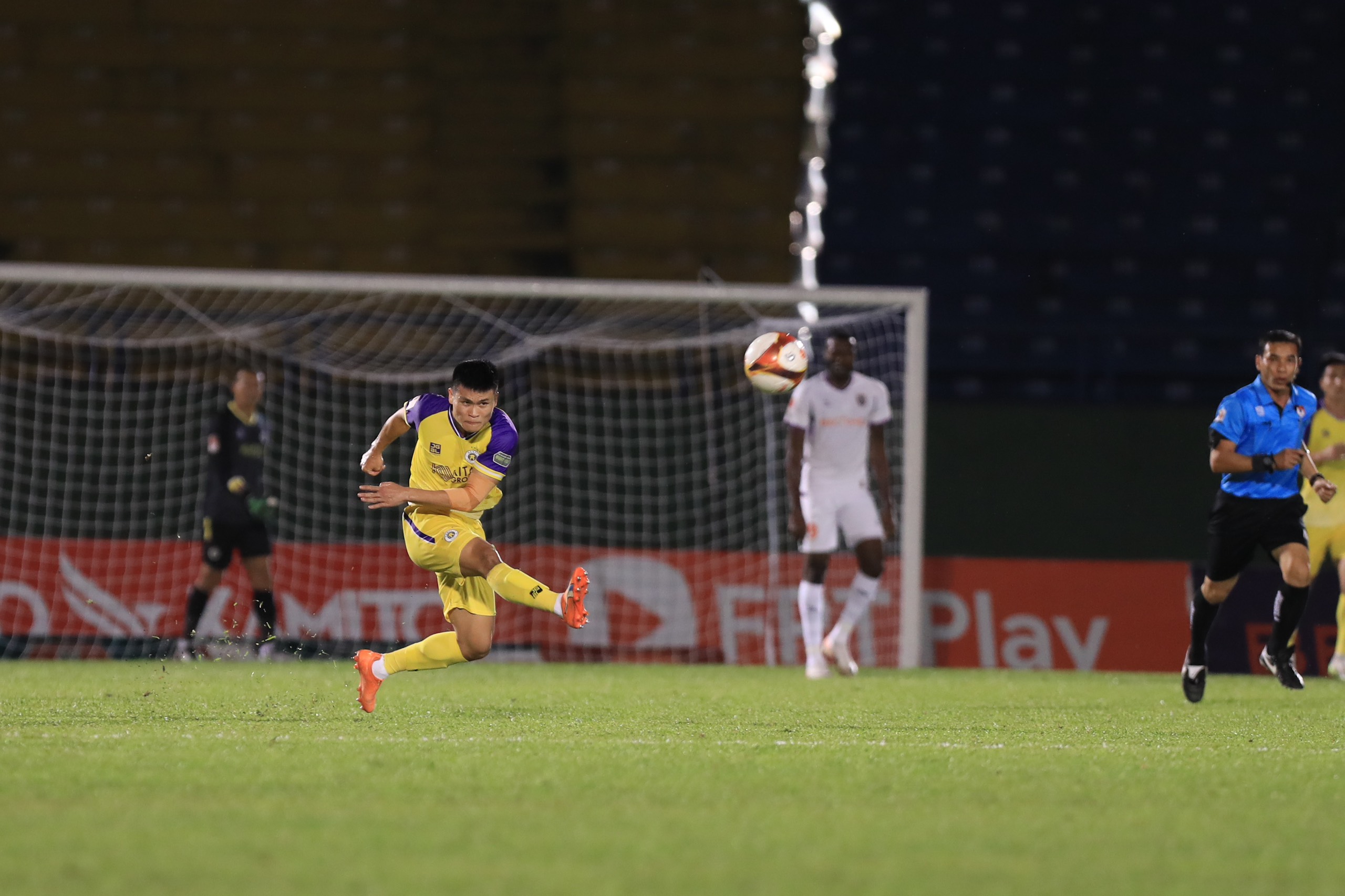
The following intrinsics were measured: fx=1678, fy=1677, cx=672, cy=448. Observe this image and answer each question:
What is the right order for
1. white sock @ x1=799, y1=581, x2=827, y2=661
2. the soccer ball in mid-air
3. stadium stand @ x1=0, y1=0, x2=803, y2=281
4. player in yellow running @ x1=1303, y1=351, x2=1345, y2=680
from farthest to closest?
stadium stand @ x1=0, y1=0, x2=803, y2=281
player in yellow running @ x1=1303, y1=351, x2=1345, y2=680
white sock @ x1=799, y1=581, x2=827, y2=661
the soccer ball in mid-air

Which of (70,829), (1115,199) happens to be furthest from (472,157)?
(70,829)

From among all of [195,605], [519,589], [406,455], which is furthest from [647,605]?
[519,589]

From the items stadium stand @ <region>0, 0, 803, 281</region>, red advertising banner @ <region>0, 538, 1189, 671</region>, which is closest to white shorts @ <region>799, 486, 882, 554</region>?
red advertising banner @ <region>0, 538, 1189, 671</region>

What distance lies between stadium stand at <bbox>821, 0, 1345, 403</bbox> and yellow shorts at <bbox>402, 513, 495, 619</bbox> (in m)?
8.47

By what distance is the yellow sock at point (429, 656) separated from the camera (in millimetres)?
7016

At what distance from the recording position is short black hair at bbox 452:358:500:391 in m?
6.86

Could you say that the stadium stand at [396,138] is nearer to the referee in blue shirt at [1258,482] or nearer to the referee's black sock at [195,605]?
the referee's black sock at [195,605]

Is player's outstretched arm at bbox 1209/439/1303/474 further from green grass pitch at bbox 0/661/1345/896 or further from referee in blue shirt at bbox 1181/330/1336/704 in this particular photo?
green grass pitch at bbox 0/661/1345/896

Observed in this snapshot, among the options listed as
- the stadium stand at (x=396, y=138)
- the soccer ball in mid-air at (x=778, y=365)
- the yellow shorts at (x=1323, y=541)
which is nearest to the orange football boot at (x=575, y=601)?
the soccer ball in mid-air at (x=778, y=365)

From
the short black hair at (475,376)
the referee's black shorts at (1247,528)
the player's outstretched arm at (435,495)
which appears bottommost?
the referee's black shorts at (1247,528)

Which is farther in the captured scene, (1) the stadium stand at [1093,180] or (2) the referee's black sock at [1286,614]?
(1) the stadium stand at [1093,180]

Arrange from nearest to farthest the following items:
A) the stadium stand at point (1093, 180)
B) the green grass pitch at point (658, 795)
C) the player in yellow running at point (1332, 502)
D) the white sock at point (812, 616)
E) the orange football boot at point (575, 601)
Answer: the green grass pitch at point (658, 795) → the orange football boot at point (575, 601) → the white sock at point (812, 616) → the player in yellow running at point (1332, 502) → the stadium stand at point (1093, 180)

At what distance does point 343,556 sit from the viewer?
12227 mm

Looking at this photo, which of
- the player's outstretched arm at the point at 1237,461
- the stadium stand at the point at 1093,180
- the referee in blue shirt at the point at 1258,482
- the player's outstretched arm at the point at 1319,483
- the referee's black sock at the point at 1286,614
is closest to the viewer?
the player's outstretched arm at the point at 1319,483
